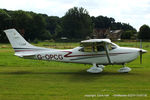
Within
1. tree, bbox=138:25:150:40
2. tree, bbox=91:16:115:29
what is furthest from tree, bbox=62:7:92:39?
tree, bbox=91:16:115:29

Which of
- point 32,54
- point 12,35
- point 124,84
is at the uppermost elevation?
point 12,35

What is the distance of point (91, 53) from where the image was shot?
1501cm

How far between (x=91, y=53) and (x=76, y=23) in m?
86.6

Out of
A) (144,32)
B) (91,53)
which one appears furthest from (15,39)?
(144,32)

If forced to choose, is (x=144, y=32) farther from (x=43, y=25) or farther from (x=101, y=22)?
(x=101, y=22)

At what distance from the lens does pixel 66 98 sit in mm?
8344

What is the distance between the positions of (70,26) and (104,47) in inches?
3448

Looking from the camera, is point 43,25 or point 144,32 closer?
point 144,32

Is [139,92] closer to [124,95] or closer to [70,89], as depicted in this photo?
[124,95]

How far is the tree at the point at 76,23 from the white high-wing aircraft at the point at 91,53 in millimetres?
81206

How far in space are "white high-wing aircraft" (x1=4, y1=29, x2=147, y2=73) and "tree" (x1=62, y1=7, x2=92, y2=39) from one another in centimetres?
8121

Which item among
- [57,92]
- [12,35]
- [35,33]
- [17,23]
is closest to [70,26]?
[35,33]

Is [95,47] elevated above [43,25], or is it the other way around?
[43,25]

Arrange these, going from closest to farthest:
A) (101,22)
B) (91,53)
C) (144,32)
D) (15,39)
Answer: (91,53) → (15,39) → (144,32) → (101,22)
